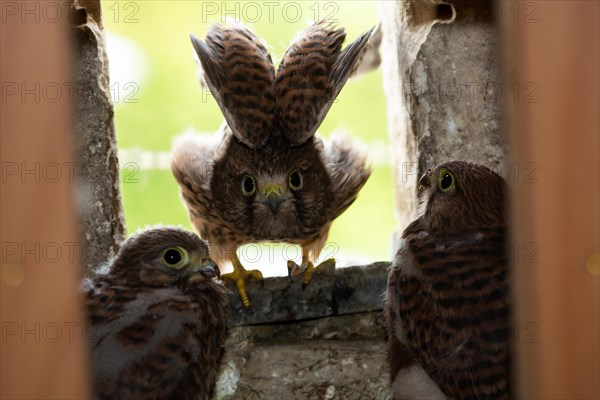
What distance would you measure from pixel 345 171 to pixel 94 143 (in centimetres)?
124

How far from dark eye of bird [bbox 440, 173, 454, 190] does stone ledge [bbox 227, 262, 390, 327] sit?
564mm

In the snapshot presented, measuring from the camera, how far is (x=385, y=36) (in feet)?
13.6

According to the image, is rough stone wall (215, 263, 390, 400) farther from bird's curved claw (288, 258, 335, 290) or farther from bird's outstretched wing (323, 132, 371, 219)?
bird's outstretched wing (323, 132, 371, 219)

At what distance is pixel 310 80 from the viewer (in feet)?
11.2

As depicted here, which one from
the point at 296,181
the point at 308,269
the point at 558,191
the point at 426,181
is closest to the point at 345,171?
the point at 296,181

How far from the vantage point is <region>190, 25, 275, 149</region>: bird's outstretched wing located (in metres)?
3.38

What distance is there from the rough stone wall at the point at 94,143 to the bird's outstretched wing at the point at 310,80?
2.39 feet

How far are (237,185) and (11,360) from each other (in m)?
2.16

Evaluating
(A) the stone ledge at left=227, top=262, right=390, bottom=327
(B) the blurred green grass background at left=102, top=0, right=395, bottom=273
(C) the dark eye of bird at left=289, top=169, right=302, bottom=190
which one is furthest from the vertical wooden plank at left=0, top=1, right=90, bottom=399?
(B) the blurred green grass background at left=102, top=0, right=395, bottom=273

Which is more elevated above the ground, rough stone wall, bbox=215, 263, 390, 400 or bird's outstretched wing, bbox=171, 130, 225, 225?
bird's outstretched wing, bbox=171, 130, 225, 225

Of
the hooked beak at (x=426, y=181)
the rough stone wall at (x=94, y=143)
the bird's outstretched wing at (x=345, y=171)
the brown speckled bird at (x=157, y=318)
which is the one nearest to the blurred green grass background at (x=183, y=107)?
the bird's outstretched wing at (x=345, y=171)

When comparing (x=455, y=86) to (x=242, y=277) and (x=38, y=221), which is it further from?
(x=38, y=221)

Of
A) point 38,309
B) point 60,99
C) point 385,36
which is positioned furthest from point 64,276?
point 385,36

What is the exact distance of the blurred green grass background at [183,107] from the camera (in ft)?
15.3
